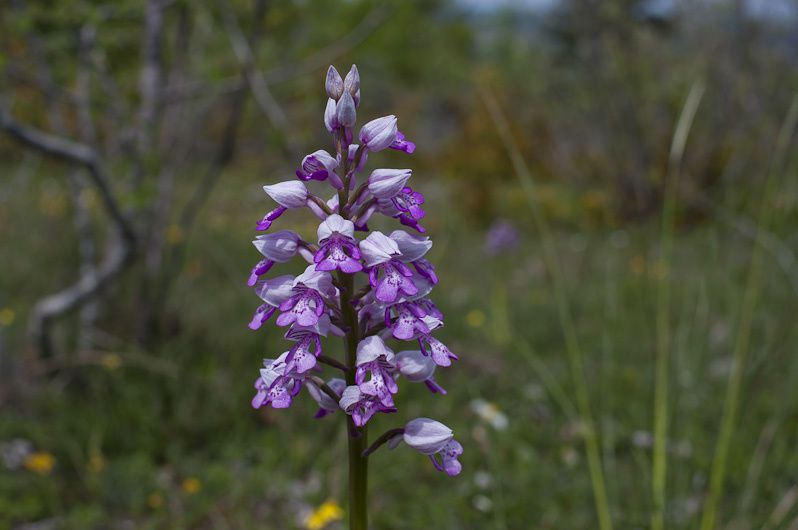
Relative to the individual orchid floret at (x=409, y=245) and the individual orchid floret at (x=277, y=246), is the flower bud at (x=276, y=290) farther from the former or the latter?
the individual orchid floret at (x=409, y=245)

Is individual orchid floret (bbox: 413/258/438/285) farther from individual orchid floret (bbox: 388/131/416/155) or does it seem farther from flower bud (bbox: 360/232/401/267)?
individual orchid floret (bbox: 388/131/416/155)

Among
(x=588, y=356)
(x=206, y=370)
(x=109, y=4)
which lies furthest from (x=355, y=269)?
(x=588, y=356)

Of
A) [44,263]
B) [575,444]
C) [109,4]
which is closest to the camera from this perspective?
[575,444]

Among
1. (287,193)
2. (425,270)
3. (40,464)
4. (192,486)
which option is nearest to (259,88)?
(192,486)

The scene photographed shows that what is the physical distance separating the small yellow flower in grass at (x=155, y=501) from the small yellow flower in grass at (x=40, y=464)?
1.54ft

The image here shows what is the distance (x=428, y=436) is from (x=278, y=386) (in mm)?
284

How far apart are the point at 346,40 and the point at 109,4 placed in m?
1.37

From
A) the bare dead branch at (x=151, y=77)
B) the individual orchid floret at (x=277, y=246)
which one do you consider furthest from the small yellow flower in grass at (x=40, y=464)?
the individual orchid floret at (x=277, y=246)

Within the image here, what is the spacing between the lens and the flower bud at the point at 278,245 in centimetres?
131

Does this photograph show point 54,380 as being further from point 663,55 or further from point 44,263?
point 663,55

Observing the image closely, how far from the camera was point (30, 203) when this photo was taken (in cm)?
858

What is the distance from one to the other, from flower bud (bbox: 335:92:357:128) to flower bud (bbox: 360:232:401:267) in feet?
0.66

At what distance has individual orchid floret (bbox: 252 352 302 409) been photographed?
1.27 m

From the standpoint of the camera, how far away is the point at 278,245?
1316mm
